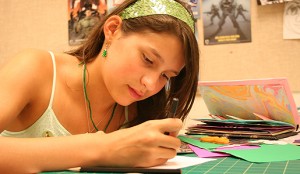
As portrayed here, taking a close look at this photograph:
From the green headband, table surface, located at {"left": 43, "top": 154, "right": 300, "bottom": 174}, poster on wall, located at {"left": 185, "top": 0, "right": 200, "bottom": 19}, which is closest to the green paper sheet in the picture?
table surface, located at {"left": 43, "top": 154, "right": 300, "bottom": 174}

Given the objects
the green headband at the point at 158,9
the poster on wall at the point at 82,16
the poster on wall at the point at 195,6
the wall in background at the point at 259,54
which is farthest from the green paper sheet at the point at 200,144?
the poster on wall at the point at 82,16

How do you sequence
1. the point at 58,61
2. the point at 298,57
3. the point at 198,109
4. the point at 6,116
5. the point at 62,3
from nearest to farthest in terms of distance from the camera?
1. the point at 6,116
2. the point at 58,61
3. the point at 298,57
4. the point at 198,109
5. the point at 62,3

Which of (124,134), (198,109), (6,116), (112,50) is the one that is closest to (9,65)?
(6,116)

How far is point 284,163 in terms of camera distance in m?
0.57

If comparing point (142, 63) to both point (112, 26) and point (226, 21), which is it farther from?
point (226, 21)

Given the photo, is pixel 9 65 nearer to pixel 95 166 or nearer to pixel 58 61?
pixel 58 61

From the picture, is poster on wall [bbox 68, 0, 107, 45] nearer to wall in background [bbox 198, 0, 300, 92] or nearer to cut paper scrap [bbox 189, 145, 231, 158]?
wall in background [bbox 198, 0, 300, 92]

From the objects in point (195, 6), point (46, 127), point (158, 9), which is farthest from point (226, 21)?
point (46, 127)

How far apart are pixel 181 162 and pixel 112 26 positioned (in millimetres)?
447

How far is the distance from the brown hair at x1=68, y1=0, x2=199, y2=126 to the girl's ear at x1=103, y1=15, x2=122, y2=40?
0.9 inches

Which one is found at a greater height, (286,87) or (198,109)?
(286,87)

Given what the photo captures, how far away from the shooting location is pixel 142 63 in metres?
0.75

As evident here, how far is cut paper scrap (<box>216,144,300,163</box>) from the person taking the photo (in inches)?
23.7

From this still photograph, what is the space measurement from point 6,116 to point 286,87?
67 cm
